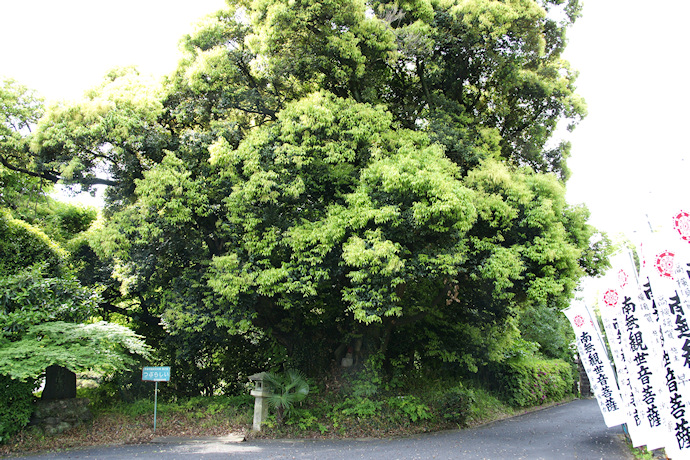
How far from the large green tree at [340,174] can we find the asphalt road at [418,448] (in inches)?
96.3

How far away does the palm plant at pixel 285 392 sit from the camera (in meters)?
10.6

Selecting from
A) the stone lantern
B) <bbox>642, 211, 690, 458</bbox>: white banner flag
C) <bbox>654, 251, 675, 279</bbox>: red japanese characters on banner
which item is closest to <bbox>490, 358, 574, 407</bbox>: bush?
the stone lantern

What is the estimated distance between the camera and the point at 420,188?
350 inches

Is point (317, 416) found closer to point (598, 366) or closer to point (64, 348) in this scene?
point (64, 348)

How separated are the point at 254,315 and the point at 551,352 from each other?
17.6 meters

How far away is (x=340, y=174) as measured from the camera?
1038cm

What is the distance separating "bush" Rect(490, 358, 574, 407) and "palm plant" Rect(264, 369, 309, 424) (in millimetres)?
8400

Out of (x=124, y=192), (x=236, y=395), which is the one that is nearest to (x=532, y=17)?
(x=124, y=192)

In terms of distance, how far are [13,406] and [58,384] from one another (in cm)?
134

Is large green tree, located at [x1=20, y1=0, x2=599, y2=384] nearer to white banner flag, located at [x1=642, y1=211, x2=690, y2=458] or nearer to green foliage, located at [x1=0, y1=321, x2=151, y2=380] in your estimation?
green foliage, located at [x1=0, y1=321, x2=151, y2=380]

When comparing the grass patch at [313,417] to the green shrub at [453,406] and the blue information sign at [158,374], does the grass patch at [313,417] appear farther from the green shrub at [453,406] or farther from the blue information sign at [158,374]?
the blue information sign at [158,374]

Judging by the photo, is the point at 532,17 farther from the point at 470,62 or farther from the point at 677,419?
the point at 677,419

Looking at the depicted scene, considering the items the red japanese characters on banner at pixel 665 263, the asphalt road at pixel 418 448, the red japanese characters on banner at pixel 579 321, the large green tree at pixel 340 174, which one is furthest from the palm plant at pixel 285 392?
the red japanese characters on banner at pixel 665 263

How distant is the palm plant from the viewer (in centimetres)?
1058
